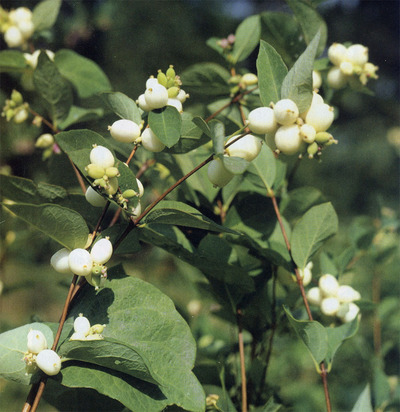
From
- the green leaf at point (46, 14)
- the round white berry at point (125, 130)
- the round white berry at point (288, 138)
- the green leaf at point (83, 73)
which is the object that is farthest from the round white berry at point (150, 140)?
the green leaf at point (46, 14)

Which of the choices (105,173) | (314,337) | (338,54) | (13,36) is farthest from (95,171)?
(13,36)

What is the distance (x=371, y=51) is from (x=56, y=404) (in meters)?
4.61

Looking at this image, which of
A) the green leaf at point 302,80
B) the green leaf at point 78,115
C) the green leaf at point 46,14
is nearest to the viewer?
the green leaf at point 302,80

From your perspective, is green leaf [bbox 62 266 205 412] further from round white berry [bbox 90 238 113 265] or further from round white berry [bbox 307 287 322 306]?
round white berry [bbox 307 287 322 306]

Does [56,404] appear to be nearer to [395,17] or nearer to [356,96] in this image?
[356,96]

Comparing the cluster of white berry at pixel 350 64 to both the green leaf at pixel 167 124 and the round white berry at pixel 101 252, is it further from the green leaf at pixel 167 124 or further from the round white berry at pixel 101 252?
the round white berry at pixel 101 252

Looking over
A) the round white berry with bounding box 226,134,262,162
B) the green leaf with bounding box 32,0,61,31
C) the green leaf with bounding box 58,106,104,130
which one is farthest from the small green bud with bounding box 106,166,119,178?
the green leaf with bounding box 32,0,61,31

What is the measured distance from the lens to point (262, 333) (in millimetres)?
734

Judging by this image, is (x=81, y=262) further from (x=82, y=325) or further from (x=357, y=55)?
(x=357, y=55)

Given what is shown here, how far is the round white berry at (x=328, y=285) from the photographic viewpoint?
2.27ft

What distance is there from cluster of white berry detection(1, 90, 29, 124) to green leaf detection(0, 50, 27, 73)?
0.29 ft

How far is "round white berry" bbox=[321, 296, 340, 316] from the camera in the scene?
0.68 metres

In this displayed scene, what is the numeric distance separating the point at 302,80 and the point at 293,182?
94cm

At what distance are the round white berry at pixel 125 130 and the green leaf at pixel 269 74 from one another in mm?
122
